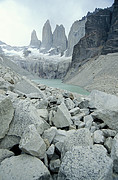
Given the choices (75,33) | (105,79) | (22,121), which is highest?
(75,33)

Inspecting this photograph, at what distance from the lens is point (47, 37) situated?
131875 millimetres

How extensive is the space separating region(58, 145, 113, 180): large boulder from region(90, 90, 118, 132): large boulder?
99 cm

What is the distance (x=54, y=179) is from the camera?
1.57 meters

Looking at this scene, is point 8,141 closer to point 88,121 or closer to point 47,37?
point 88,121

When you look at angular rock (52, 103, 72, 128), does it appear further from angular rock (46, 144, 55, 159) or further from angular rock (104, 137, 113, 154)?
angular rock (104, 137, 113, 154)

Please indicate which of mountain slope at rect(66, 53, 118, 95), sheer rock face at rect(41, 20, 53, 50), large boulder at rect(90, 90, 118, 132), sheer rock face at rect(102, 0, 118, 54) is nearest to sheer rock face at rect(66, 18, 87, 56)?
sheer rock face at rect(41, 20, 53, 50)

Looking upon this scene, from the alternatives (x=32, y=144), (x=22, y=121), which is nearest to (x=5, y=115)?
(x=22, y=121)

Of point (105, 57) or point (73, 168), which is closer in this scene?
point (73, 168)

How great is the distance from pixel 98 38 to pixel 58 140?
5276 cm

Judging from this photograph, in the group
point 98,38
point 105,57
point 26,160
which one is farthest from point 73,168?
point 98,38

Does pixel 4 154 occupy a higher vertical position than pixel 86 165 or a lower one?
lower

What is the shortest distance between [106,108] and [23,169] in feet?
6.18

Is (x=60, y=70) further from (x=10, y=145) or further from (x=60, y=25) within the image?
(x=10, y=145)

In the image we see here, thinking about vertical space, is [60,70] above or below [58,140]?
below
